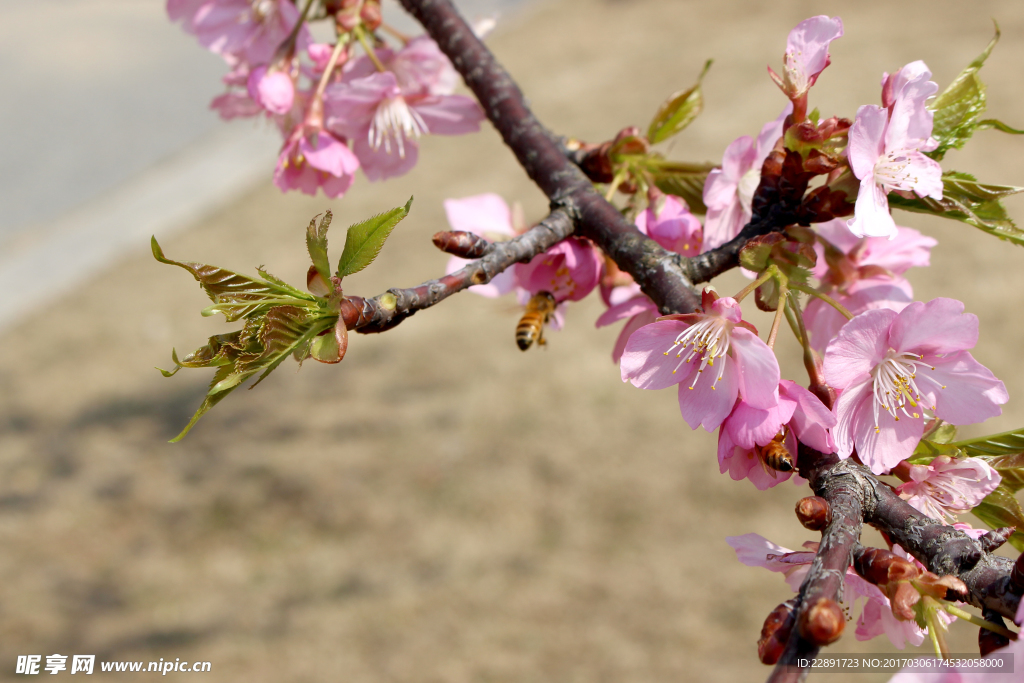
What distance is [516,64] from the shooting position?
827 centimetres

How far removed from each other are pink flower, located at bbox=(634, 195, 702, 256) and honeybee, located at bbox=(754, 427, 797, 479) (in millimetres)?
269

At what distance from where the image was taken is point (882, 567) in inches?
21.2

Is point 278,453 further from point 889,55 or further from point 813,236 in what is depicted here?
point 889,55

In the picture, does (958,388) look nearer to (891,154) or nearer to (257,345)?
(891,154)

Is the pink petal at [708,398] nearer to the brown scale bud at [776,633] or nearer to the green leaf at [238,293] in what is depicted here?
the brown scale bud at [776,633]

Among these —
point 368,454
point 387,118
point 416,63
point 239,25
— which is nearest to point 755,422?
point 387,118

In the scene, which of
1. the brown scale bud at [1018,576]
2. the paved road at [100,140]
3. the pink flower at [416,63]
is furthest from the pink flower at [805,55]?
the paved road at [100,140]

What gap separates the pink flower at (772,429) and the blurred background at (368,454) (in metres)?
1.30

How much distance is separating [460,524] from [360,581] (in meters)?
0.47

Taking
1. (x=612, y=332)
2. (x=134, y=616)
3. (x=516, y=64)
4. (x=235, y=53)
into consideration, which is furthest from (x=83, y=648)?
(x=516, y=64)

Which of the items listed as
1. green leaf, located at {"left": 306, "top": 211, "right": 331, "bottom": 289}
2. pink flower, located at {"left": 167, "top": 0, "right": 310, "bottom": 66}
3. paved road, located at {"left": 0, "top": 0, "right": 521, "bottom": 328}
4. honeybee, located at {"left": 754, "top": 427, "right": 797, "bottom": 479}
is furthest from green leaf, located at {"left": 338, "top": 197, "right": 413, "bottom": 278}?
paved road, located at {"left": 0, "top": 0, "right": 521, "bottom": 328}

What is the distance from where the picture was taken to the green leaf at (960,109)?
694 millimetres

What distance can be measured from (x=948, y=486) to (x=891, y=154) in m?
0.26

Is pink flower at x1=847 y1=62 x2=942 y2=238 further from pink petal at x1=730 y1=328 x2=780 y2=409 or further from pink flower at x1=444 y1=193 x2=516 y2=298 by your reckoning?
pink flower at x1=444 y1=193 x2=516 y2=298
